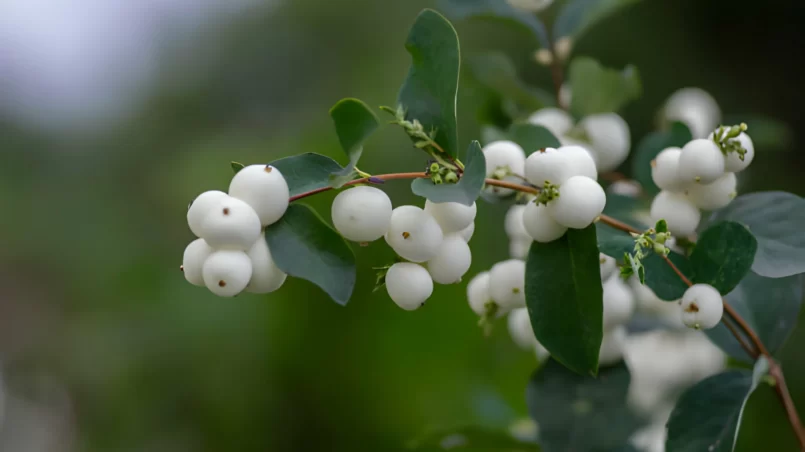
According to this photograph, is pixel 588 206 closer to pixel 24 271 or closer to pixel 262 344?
pixel 262 344

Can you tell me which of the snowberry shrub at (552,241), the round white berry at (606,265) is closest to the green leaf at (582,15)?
the snowberry shrub at (552,241)

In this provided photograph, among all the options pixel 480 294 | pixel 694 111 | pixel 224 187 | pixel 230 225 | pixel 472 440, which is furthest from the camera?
pixel 224 187

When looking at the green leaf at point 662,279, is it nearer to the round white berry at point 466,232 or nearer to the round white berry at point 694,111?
the round white berry at point 466,232

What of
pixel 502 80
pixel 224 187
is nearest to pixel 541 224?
pixel 502 80

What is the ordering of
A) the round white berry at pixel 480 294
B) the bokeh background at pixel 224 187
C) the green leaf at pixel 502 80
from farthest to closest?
the bokeh background at pixel 224 187, the green leaf at pixel 502 80, the round white berry at pixel 480 294

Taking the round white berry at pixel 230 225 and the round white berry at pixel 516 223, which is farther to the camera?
the round white berry at pixel 516 223

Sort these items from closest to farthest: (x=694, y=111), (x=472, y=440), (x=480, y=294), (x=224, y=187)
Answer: (x=480, y=294) → (x=472, y=440) → (x=694, y=111) → (x=224, y=187)

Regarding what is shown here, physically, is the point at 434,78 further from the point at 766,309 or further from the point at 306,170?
the point at 766,309

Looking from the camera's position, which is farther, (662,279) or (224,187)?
(224,187)
